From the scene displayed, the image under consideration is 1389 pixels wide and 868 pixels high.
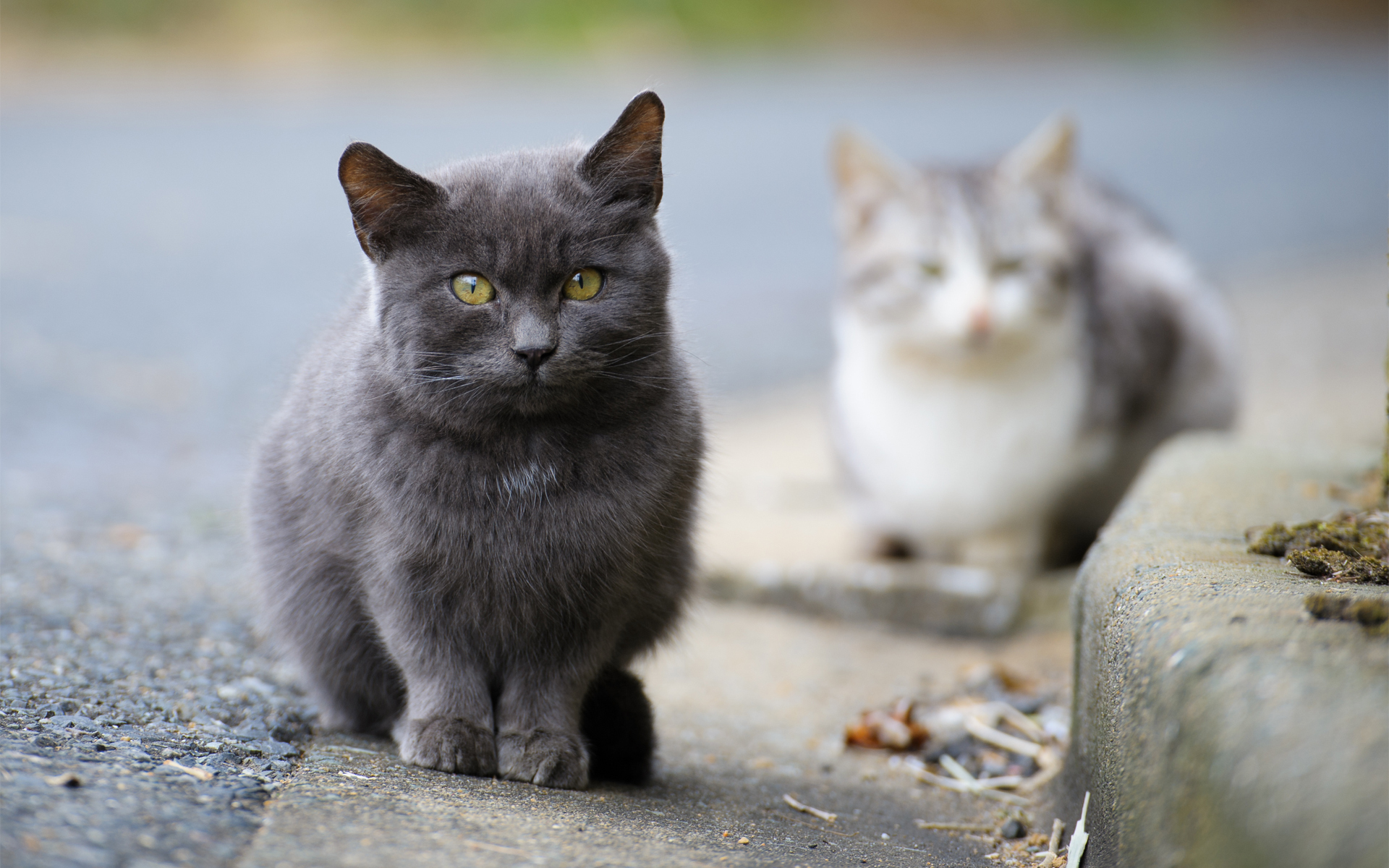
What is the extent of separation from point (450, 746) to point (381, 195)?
2.77 ft

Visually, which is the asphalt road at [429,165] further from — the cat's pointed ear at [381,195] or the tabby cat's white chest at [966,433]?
the tabby cat's white chest at [966,433]

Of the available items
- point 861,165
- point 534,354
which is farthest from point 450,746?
point 861,165

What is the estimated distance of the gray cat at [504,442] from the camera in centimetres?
185

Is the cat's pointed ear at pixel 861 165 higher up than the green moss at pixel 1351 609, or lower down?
higher up

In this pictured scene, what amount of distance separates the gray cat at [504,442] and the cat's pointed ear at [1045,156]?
1.69 meters

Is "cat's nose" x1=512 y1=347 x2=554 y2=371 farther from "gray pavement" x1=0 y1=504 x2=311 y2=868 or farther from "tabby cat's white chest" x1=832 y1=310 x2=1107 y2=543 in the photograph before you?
"tabby cat's white chest" x1=832 y1=310 x2=1107 y2=543

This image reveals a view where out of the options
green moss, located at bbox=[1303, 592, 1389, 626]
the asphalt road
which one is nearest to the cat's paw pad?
the asphalt road

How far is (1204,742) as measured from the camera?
129cm

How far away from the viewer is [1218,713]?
1.28m

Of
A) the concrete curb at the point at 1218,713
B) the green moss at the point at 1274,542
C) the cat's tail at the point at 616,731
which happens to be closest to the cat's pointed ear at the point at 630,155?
the cat's tail at the point at 616,731

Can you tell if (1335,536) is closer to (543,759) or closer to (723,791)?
(723,791)

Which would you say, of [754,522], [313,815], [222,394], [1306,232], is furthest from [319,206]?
[313,815]

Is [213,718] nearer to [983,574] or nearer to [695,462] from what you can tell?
Result: [695,462]

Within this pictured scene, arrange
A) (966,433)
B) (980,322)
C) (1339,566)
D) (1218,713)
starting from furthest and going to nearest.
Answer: (966,433) < (980,322) < (1339,566) < (1218,713)
